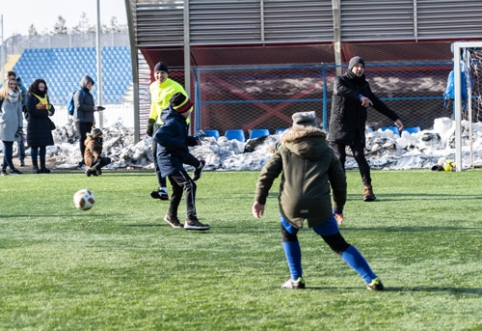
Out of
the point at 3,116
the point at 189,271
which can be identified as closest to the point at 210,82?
the point at 3,116

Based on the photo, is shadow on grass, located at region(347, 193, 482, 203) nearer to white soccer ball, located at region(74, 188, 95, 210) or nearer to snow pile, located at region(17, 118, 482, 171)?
white soccer ball, located at region(74, 188, 95, 210)

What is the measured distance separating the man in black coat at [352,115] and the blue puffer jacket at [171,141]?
292 centimetres

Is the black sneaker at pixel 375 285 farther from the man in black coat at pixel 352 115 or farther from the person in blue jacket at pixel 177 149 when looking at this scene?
the man in black coat at pixel 352 115

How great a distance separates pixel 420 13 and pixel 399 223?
1683cm

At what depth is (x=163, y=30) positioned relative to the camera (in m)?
25.1

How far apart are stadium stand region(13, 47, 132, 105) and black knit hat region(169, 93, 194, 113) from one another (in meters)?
41.6

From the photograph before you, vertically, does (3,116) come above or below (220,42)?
below

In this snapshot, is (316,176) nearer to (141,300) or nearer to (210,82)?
(141,300)

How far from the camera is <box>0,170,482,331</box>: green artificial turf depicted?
15.4 feet

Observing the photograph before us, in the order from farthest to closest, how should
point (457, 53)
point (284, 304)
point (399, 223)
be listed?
point (457, 53), point (399, 223), point (284, 304)

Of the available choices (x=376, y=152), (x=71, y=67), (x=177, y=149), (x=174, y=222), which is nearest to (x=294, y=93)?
(x=376, y=152)

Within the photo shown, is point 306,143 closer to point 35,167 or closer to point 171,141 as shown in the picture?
point 171,141

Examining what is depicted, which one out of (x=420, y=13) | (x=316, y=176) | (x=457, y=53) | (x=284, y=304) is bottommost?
(x=284, y=304)

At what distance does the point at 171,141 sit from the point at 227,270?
241 centimetres
